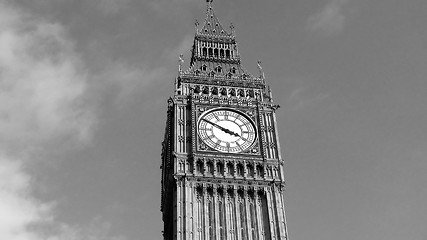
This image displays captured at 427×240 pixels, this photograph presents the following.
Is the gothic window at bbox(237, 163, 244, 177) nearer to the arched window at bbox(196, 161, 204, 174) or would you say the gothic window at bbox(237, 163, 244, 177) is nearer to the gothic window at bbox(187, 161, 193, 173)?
the arched window at bbox(196, 161, 204, 174)

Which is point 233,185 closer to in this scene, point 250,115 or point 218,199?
point 218,199

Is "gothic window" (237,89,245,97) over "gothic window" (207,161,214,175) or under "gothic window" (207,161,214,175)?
over

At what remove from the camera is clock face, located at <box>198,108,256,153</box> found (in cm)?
6450

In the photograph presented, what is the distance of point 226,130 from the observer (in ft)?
214

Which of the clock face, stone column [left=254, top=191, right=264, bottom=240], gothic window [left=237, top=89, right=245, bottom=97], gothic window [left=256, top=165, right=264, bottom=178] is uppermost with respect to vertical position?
gothic window [left=237, top=89, right=245, bottom=97]

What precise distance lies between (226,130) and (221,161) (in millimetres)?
3590

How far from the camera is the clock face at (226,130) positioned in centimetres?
6450

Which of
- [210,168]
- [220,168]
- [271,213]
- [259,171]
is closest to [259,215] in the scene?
[271,213]

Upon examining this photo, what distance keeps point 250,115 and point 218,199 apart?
33.8 feet

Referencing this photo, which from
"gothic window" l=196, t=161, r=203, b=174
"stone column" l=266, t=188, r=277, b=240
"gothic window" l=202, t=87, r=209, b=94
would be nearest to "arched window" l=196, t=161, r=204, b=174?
"gothic window" l=196, t=161, r=203, b=174

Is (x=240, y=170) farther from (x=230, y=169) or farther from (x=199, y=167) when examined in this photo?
(x=199, y=167)

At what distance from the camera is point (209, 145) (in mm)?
64125

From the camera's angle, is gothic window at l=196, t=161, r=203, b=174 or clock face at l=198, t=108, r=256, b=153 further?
clock face at l=198, t=108, r=256, b=153

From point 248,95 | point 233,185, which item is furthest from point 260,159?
point 248,95
